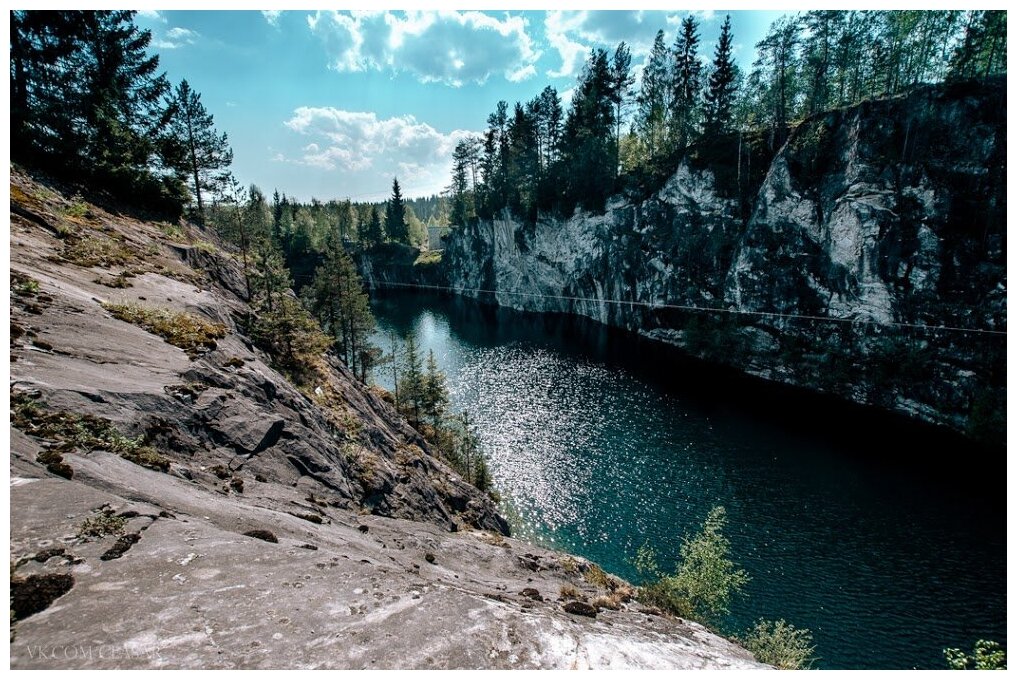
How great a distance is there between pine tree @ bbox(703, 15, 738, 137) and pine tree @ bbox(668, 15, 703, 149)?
10.5 ft

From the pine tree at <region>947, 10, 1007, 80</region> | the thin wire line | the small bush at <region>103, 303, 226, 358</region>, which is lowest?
the small bush at <region>103, 303, 226, 358</region>

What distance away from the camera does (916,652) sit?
→ 2208cm

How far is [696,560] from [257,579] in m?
27.0

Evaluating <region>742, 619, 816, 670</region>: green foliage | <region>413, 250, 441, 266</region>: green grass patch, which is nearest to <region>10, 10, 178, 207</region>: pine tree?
<region>742, 619, 816, 670</region>: green foliage

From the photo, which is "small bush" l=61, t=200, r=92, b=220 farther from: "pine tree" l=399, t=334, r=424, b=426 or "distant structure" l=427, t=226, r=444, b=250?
"distant structure" l=427, t=226, r=444, b=250

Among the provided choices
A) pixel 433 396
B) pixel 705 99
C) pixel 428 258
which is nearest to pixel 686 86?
pixel 705 99

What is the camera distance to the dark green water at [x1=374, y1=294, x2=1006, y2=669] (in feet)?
80.3

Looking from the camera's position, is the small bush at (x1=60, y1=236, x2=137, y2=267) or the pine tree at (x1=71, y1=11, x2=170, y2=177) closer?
the small bush at (x1=60, y1=236, x2=137, y2=267)

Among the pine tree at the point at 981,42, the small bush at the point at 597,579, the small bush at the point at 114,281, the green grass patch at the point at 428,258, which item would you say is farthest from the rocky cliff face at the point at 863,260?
the green grass patch at the point at 428,258

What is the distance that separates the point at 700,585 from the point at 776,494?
51.6 feet

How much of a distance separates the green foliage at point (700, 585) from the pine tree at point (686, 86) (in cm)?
6594

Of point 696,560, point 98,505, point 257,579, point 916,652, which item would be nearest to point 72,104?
point 98,505

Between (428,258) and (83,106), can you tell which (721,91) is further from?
(428,258)

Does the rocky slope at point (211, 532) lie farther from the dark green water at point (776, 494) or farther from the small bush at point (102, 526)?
the dark green water at point (776, 494)
